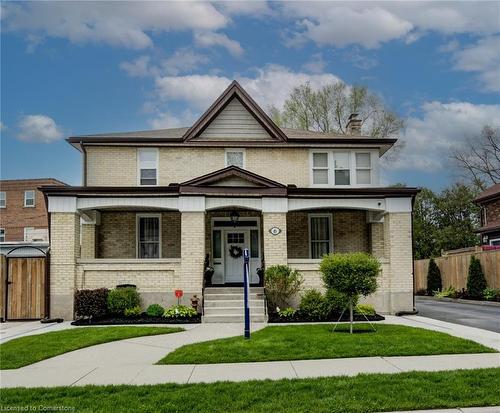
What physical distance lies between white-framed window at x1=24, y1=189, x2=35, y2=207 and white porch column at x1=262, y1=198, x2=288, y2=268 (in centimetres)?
3303

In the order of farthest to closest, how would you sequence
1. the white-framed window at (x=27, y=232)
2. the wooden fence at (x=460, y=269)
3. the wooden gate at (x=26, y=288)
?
the white-framed window at (x=27, y=232), the wooden fence at (x=460, y=269), the wooden gate at (x=26, y=288)

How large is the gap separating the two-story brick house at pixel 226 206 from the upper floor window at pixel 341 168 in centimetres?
4

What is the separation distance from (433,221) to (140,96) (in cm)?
3339

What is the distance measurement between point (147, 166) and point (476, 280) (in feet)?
51.9

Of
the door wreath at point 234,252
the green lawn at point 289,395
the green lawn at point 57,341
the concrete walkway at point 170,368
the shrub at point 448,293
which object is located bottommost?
the shrub at point 448,293

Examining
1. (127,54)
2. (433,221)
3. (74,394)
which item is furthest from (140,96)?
(433,221)

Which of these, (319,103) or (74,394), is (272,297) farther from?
(319,103)

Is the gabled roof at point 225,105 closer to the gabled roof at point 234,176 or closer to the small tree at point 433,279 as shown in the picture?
the gabled roof at point 234,176

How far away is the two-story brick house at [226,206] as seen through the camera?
54.7 ft

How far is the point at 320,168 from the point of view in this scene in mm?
20547

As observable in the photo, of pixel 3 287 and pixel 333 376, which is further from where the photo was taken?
pixel 3 287

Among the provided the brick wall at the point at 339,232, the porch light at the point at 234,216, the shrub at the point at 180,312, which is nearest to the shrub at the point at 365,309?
the brick wall at the point at 339,232

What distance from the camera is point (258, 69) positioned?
2684 cm

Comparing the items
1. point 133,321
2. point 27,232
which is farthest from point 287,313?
point 27,232
